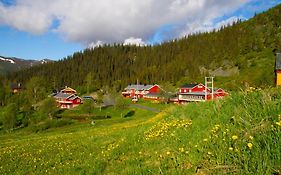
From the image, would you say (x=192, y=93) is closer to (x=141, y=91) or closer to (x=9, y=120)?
(x=141, y=91)

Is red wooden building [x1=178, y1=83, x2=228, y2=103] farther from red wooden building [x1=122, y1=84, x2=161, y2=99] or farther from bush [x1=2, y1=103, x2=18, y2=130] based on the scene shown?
A: bush [x1=2, y1=103, x2=18, y2=130]

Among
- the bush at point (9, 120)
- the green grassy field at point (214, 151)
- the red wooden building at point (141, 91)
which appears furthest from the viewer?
the red wooden building at point (141, 91)

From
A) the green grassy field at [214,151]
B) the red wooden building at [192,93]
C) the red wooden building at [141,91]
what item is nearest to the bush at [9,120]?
the red wooden building at [192,93]

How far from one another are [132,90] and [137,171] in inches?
6770

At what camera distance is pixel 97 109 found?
368 feet

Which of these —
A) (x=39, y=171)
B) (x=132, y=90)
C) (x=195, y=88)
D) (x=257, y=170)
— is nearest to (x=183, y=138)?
(x=257, y=170)

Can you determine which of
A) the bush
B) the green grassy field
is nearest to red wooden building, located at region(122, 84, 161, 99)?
the bush

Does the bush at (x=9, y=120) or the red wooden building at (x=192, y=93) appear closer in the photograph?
the bush at (x=9, y=120)

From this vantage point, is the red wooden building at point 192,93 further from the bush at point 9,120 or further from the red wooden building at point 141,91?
the bush at point 9,120

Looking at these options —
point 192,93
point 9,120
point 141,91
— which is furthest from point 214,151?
point 141,91

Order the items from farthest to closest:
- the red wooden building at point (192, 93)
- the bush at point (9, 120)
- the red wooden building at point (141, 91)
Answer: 1. the red wooden building at point (141, 91)
2. the red wooden building at point (192, 93)
3. the bush at point (9, 120)

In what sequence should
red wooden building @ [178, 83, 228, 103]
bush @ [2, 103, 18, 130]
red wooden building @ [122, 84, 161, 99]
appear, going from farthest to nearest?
1. red wooden building @ [122, 84, 161, 99]
2. red wooden building @ [178, 83, 228, 103]
3. bush @ [2, 103, 18, 130]

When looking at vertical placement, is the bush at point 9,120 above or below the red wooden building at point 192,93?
below

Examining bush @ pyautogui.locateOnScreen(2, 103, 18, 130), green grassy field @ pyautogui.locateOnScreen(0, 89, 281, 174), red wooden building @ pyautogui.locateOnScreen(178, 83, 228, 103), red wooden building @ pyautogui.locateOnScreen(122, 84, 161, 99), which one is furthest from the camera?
red wooden building @ pyautogui.locateOnScreen(122, 84, 161, 99)
